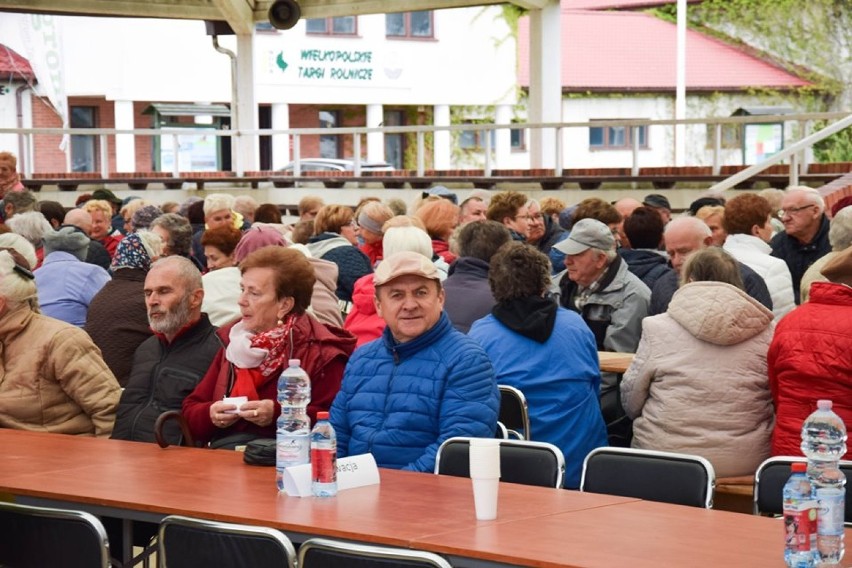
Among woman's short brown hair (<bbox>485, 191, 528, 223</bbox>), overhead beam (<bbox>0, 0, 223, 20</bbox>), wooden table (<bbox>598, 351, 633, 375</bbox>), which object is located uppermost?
overhead beam (<bbox>0, 0, 223, 20</bbox>)

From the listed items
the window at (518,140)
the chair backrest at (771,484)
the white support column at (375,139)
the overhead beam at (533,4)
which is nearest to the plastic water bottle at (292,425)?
the chair backrest at (771,484)

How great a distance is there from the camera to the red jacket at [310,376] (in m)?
5.53

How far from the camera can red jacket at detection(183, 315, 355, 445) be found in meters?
5.53

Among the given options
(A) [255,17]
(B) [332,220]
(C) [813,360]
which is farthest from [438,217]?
(A) [255,17]

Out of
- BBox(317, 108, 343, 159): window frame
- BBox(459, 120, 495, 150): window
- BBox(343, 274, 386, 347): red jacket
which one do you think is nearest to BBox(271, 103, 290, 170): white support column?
BBox(317, 108, 343, 159): window frame

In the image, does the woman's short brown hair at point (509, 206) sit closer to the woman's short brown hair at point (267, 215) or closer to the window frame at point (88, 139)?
the woman's short brown hair at point (267, 215)

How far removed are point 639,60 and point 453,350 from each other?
36.5 m

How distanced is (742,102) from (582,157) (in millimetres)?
5270

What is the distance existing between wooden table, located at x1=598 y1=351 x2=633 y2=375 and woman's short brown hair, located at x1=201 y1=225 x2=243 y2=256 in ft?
7.17

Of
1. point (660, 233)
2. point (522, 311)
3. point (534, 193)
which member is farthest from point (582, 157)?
point (522, 311)

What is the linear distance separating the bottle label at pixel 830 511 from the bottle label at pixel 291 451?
1.59 metres

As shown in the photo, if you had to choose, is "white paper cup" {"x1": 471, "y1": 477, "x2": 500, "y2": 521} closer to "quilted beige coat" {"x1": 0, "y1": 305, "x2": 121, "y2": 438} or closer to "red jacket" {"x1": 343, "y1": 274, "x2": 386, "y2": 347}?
"quilted beige coat" {"x1": 0, "y1": 305, "x2": 121, "y2": 438}

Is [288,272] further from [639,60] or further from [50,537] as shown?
[639,60]

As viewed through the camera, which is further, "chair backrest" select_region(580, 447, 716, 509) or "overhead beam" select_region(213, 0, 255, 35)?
"overhead beam" select_region(213, 0, 255, 35)
